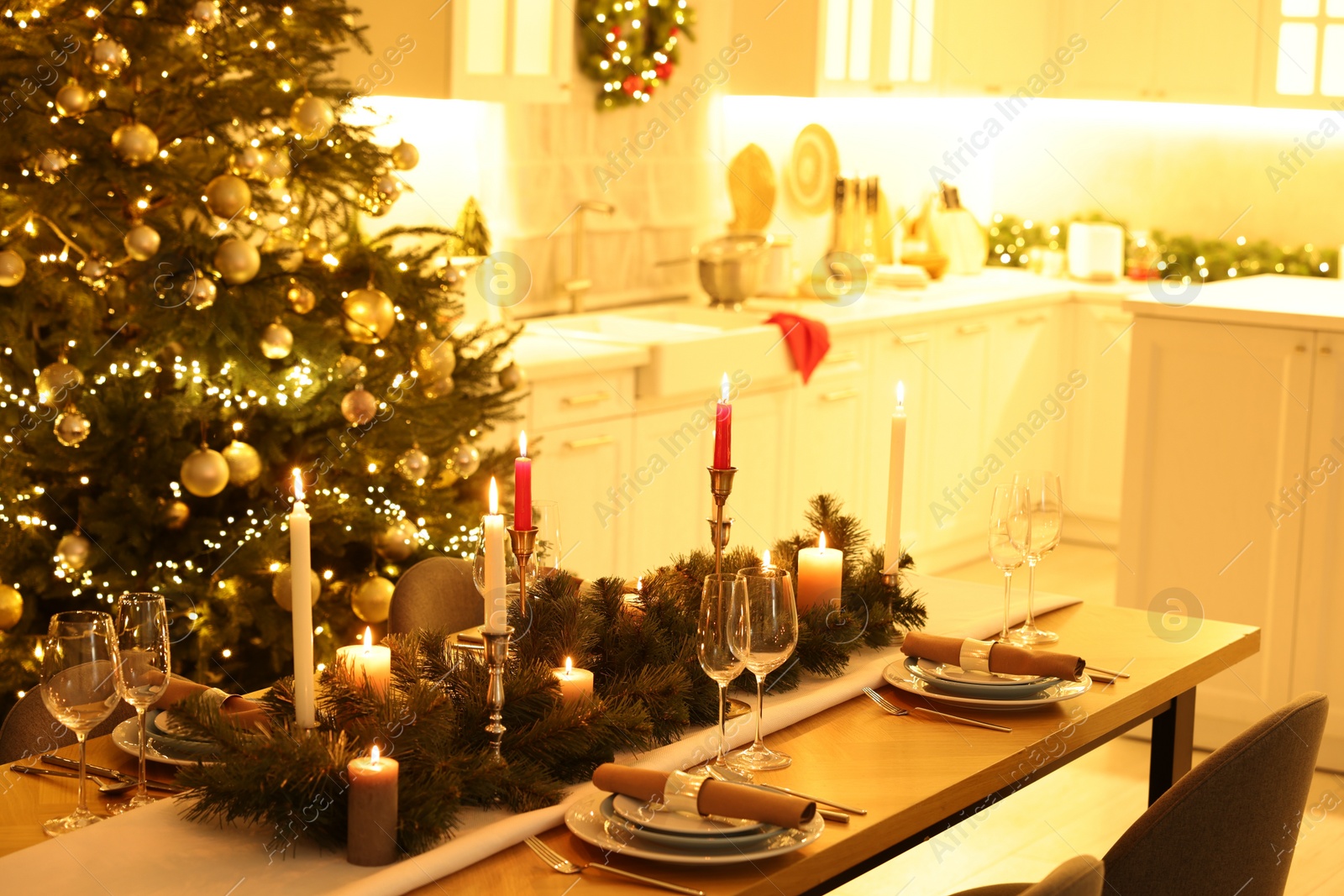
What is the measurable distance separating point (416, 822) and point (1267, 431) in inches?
114

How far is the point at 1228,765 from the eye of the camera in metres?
1.58

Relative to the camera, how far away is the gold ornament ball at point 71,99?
8.43 feet

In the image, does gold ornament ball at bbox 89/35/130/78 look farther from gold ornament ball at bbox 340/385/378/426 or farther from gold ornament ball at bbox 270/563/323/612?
gold ornament ball at bbox 270/563/323/612

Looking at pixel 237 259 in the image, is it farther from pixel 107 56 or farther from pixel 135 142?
pixel 107 56

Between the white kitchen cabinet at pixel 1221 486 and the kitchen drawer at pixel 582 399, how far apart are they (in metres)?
1.31

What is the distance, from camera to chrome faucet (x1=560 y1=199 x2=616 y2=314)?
4.69 meters

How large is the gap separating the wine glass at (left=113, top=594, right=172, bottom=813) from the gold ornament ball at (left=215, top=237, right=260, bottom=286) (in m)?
1.21

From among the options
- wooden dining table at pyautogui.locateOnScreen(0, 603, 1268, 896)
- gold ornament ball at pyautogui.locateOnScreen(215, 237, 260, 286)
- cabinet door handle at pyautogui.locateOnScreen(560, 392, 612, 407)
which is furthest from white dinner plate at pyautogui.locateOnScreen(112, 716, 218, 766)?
cabinet door handle at pyautogui.locateOnScreen(560, 392, 612, 407)

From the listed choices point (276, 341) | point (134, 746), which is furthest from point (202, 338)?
point (134, 746)

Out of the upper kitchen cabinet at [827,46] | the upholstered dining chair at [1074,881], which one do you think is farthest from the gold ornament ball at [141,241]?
the upper kitchen cabinet at [827,46]

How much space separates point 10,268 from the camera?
2.52 metres

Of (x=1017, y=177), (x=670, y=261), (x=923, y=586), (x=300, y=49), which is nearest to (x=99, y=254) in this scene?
(x=300, y=49)

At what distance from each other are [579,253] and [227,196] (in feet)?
6.88

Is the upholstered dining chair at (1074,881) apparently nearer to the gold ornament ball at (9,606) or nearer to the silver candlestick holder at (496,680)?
the silver candlestick holder at (496,680)
